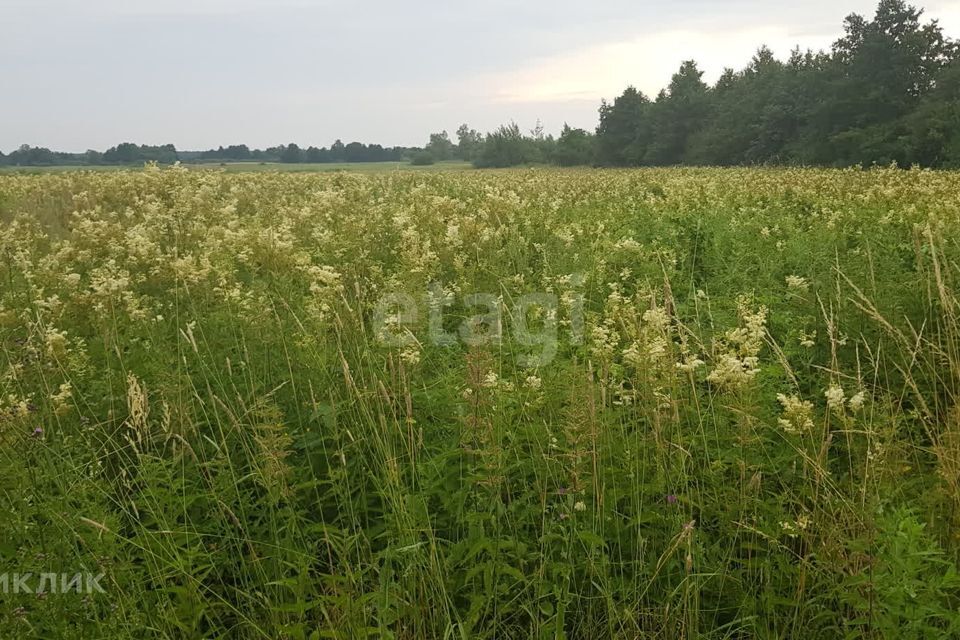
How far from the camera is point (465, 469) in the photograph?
10.8ft

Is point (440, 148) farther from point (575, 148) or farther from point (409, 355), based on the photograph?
point (409, 355)

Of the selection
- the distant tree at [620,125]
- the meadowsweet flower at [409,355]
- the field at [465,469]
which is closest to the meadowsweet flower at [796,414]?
the field at [465,469]

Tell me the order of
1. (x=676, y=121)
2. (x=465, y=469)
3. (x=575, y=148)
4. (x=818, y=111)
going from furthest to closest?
1. (x=575, y=148)
2. (x=676, y=121)
3. (x=818, y=111)
4. (x=465, y=469)

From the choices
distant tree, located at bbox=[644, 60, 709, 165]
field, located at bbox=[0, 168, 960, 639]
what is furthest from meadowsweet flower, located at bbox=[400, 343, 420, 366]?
distant tree, located at bbox=[644, 60, 709, 165]

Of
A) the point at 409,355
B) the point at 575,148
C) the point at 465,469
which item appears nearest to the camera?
the point at 465,469

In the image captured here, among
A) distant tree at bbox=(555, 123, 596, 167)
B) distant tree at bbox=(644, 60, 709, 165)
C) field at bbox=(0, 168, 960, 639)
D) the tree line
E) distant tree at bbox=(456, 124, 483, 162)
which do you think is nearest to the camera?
field at bbox=(0, 168, 960, 639)

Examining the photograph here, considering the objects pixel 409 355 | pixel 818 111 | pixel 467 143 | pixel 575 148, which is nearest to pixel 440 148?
pixel 467 143

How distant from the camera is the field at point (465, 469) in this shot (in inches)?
99.3

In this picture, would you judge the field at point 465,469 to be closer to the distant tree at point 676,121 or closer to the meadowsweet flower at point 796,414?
the meadowsweet flower at point 796,414

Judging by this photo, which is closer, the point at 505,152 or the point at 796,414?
the point at 796,414

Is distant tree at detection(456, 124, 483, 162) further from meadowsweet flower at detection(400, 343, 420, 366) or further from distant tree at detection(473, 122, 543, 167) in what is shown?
meadowsweet flower at detection(400, 343, 420, 366)

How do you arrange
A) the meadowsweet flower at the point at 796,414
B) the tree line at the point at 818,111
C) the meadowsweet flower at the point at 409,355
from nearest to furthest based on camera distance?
the meadowsweet flower at the point at 796,414 → the meadowsweet flower at the point at 409,355 → the tree line at the point at 818,111

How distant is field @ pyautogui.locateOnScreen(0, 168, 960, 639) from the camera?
2.52 m

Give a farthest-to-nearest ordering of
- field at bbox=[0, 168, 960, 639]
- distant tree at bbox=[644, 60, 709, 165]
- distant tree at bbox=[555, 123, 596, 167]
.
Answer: distant tree at bbox=[555, 123, 596, 167], distant tree at bbox=[644, 60, 709, 165], field at bbox=[0, 168, 960, 639]
